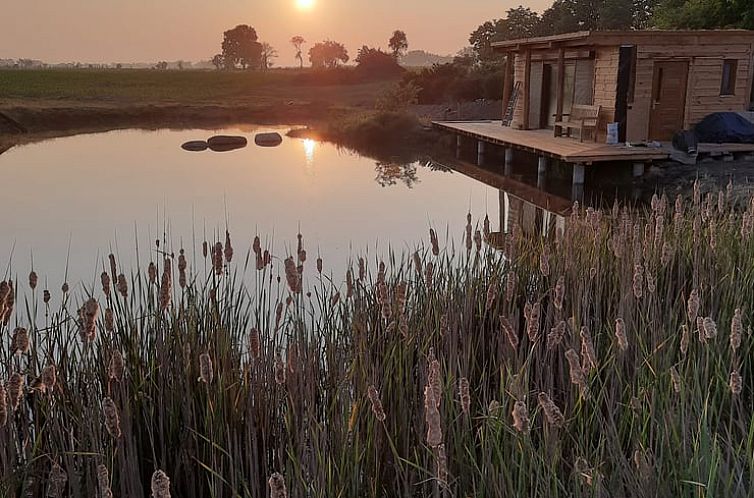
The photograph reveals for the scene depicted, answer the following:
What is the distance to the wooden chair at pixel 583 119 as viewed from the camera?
15148mm

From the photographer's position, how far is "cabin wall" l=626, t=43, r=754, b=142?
14.4 meters

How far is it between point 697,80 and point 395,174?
20.4 ft

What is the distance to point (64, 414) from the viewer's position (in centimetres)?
274

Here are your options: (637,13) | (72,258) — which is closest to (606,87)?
(72,258)

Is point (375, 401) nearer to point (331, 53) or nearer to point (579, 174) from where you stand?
point (579, 174)

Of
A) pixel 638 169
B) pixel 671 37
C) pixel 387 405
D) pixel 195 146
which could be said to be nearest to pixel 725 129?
pixel 671 37

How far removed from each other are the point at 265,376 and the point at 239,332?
64 centimetres

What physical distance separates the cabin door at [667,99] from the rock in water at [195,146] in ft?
38.7

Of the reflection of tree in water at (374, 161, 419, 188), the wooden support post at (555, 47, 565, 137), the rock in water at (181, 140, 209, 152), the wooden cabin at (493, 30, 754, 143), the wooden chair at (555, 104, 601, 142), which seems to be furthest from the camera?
the rock in water at (181, 140, 209, 152)

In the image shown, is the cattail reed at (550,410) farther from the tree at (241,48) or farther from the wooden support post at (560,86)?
the tree at (241,48)

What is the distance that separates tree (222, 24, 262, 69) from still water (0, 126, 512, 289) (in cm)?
8963

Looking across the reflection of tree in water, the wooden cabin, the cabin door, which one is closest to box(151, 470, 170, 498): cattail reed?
the reflection of tree in water

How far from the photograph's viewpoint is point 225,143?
21844 mm

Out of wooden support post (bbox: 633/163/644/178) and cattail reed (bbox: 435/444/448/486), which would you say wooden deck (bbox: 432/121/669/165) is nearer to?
wooden support post (bbox: 633/163/644/178)
